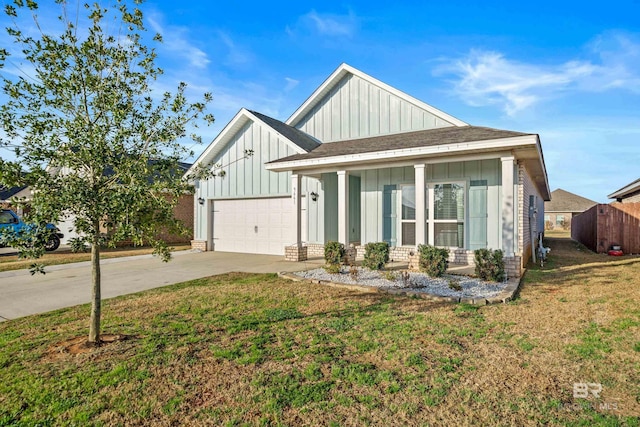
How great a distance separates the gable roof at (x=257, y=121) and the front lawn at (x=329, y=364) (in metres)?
7.69

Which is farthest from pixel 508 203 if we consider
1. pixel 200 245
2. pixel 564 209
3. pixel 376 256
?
pixel 564 209

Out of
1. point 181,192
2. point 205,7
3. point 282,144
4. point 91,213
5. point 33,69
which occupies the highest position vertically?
point 205,7

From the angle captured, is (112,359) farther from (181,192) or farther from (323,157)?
(323,157)

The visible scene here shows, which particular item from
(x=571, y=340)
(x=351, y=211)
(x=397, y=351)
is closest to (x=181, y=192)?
(x=397, y=351)

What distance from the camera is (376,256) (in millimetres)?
8852

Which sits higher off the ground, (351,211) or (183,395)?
(351,211)

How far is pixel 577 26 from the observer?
33.7ft

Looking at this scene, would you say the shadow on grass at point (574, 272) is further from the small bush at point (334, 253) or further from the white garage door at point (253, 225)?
the white garage door at point (253, 225)

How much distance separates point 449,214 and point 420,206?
2089mm

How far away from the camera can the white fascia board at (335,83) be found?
11938 millimetres

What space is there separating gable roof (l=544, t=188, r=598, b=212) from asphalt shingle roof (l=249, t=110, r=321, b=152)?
41164 mm

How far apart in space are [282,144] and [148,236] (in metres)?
9.65

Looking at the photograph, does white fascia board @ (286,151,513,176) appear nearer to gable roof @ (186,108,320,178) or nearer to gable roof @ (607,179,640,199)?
gable roof @ (186,108,320,178)

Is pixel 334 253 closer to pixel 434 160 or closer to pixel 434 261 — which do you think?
pixel 434 261
